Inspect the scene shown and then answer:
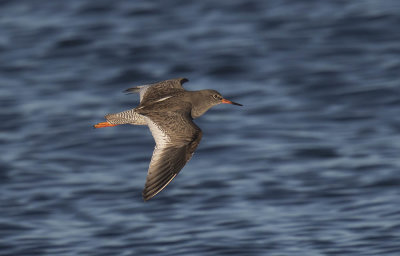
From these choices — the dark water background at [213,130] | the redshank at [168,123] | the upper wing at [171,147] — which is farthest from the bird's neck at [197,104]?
the dark water background at [213,130]

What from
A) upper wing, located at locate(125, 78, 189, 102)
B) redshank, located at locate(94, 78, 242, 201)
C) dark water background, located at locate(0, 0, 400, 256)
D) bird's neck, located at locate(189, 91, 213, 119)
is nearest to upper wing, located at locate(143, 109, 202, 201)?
redshank, located at locate(94, 78, 242, 201)

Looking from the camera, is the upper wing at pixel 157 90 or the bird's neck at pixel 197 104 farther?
the upper wing at pixel 157 90

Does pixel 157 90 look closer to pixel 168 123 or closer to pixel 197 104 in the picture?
pixel 197 104

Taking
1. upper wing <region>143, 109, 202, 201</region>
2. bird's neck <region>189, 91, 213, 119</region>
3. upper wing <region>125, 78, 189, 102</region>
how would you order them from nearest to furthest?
upper wing <region>143, 109, 202, 201</region> < bird's neck <region>189, 91, 213, 119</region> < upper wing <region>125, 78, 189, 102</region>

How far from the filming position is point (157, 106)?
375 inches

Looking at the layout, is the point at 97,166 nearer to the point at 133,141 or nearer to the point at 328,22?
the point at 133,141

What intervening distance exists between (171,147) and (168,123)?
0.28 metres

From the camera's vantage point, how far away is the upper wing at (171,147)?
8.52 metres

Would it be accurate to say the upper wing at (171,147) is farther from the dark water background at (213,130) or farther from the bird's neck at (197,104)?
the dark water background at (213,130)

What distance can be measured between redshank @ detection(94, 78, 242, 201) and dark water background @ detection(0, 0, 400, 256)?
3.03 m

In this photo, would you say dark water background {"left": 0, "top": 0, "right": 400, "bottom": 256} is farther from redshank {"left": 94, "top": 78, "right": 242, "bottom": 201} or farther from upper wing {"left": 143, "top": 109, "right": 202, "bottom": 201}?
upper wing {"left": 143, "top": 109, "right": 202, "bottom": 201}

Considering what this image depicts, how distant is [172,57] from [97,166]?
530 cm

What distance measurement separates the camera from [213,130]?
17016 mm

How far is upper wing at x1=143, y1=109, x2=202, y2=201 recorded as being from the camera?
8.52 metres
